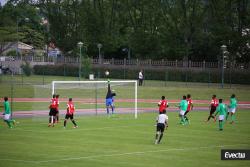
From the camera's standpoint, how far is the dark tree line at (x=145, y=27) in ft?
275

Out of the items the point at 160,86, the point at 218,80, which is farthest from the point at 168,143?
the point at 218,80

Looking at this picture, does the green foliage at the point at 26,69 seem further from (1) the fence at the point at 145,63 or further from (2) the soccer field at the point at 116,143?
(2) the soccer field at the point at 116,143

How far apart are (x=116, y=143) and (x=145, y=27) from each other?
2592 inches

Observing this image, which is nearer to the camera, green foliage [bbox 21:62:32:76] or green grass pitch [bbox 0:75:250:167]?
Result: green grass pitch [bbox 0:75:250:167]

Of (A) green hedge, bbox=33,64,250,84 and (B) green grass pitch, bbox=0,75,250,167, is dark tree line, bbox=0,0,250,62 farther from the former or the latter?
(B) green grass pitch, bbox=0,75,250,167

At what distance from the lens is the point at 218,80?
79125 millimetres

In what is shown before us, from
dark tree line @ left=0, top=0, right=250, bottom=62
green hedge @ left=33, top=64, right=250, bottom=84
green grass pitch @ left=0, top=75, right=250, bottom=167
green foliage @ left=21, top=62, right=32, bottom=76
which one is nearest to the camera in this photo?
green grass pitch @ left=0, top=75, right=250, bottom=167

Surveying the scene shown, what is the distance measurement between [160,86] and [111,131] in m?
37.2

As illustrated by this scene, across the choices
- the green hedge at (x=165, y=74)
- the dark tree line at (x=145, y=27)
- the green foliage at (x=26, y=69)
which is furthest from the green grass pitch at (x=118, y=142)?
the green foliage at (x=26, y=69)

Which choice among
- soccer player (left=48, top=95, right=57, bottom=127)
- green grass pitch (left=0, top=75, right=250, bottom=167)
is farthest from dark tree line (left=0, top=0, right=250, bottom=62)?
soccer player (left=48, top=95, right=57, bottom=127)

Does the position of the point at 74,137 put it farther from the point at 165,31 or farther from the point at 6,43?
the point at 6,43

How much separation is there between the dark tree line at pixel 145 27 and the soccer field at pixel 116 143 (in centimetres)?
4302

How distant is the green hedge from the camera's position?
79.1 meters

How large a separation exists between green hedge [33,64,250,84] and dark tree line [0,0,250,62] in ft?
13.9
